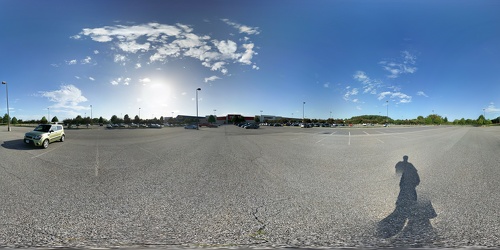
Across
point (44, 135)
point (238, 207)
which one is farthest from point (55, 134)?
point (238, 207)

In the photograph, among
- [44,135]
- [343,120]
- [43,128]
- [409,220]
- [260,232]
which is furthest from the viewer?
[343,120]

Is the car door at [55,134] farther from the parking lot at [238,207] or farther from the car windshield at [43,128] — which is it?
the parking lot at [238,207]

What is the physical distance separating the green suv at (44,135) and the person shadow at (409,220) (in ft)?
61.1

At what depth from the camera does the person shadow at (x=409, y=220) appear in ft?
12.2

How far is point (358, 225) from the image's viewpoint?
4.05m

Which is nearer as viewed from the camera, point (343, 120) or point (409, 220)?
Result: point (409, 220)

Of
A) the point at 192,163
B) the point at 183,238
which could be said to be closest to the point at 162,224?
the point at 183,238

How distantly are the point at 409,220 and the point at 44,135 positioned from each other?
1930 centimetres

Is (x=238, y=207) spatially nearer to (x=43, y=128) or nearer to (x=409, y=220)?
(x=409, y=220)

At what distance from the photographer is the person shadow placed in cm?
373

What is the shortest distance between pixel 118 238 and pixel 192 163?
6069 mm

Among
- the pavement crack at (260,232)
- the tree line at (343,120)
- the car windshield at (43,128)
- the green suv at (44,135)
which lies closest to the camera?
the pavement crack at (260,232)

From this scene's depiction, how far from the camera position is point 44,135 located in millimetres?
14805

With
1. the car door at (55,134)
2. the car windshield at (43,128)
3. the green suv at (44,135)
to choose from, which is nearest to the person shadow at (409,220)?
the green suv at (44,135)
